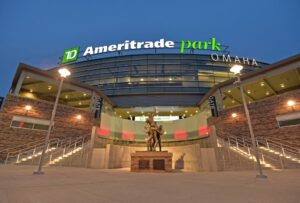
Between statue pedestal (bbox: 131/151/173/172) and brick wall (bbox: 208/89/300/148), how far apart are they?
11.1 m

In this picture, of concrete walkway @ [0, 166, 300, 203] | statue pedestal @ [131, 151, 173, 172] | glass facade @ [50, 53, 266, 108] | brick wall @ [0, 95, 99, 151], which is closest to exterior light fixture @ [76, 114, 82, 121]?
brick wall @ [0, 95, 99, 151]

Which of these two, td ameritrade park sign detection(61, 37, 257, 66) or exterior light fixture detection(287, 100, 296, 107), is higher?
td ameritrade park sign detection(61, 37, 257, 66)

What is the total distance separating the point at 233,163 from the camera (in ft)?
35.9

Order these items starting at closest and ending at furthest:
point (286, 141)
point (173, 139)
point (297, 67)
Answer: point (286, 141)
point (297, 67)
point (173, 139)

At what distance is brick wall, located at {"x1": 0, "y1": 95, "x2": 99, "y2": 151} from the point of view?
15164 millimetres

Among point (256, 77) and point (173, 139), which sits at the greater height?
point (256, 77)

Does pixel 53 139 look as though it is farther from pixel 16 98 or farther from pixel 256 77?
pixel 256 77

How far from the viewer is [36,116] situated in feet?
55.7

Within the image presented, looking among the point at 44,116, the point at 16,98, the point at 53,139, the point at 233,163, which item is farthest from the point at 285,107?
the point at 16,98

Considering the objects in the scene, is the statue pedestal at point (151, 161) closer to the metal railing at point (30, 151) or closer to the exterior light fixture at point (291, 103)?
the metal railing at point (30, 151)

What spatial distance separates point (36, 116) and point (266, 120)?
2469 cm

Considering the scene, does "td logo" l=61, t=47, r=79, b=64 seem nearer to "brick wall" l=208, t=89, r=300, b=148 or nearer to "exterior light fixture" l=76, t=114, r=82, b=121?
"exterior light fixture" l=76, t=114, r=82, b=121

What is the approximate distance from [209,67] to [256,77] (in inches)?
608

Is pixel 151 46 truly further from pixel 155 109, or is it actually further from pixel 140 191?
pixel 140 191
